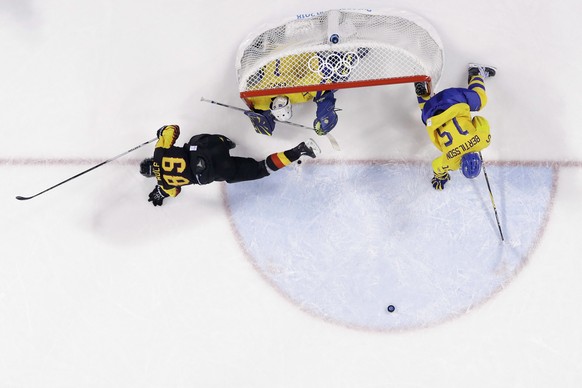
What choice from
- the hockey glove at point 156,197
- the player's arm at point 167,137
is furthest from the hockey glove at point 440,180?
the hockey glove at point 156,197

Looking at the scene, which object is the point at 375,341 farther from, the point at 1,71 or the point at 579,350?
the point at 1,71

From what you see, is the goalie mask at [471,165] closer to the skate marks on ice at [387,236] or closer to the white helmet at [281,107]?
the skate marks on ice at [387,236]

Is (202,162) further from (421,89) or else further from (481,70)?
(481,70)

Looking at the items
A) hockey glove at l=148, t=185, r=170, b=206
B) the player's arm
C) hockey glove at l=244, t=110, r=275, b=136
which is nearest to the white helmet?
hockey glove at l=244, t=110, r=275, b=136

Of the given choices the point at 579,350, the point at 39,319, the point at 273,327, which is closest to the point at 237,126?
the point at 273,327

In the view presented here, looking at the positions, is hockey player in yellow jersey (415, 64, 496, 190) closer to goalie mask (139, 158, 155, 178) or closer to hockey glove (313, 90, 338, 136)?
hockey glove (313, 90, 338, 136)
